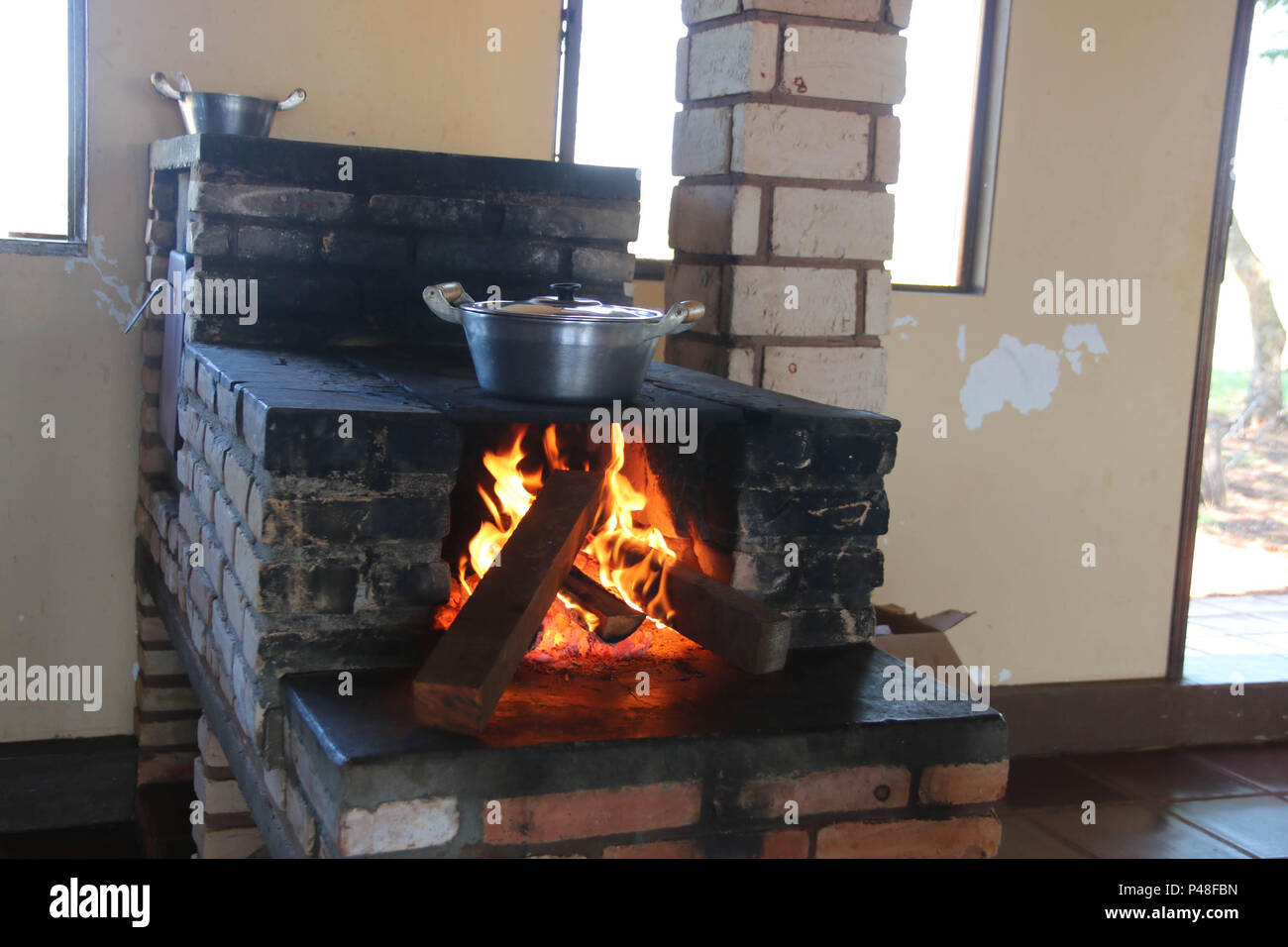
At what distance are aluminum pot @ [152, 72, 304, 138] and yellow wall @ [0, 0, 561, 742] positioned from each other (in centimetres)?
23

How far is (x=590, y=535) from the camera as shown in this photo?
2.11m

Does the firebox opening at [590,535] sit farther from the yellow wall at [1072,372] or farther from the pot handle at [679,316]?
the yellow wall at [1072,372]

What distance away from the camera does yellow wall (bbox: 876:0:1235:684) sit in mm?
3617

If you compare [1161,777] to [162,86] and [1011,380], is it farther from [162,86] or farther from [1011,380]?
[162,86]

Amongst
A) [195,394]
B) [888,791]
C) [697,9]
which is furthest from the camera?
[697,9]

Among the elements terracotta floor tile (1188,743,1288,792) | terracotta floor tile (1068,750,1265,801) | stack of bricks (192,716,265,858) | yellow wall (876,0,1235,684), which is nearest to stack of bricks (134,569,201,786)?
stack of bricks (192,716,265,858)

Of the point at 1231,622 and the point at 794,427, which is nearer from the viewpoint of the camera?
the point at 794,427

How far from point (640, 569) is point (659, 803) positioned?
56 centimetres

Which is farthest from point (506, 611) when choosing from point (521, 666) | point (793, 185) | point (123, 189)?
point (123, 189)

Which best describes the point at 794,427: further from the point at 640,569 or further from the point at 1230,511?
the point at 1230,511

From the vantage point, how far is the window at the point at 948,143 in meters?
3.61

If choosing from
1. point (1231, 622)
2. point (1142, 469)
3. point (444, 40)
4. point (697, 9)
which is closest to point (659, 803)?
point (697, 9)

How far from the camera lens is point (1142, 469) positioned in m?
3.87

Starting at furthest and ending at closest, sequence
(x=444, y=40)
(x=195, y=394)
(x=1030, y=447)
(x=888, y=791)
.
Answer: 1. (x=1030, y=447)
2. (x=444, y=40)
3. (x=195, y=394)
4. (x=888, y=791)
